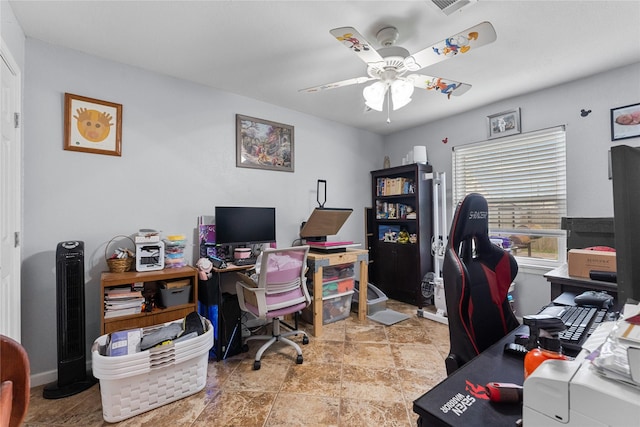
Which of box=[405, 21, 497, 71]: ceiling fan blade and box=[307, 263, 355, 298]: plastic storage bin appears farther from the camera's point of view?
box=[307, 263, 355, 298]: plastic storage bin

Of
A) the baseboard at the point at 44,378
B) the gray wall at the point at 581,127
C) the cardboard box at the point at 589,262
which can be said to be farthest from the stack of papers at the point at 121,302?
the gray wall at the point at 581,127

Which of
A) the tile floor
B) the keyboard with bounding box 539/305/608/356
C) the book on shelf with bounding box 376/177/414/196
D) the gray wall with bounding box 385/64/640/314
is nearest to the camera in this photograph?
the keyboard with bounding box 539/305/608/356

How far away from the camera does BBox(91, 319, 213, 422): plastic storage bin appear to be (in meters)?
1.67

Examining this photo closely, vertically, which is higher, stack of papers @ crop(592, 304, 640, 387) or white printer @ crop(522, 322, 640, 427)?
stack of papers @ crop(592, 304, 640, 387)

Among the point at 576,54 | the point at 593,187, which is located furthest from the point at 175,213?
the point at 593,187

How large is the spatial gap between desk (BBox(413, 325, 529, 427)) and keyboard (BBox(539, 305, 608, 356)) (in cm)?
24

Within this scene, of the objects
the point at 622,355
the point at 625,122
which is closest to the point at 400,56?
the point at 622,355

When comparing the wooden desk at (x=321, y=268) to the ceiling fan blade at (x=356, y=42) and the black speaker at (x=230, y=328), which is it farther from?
the ceiling fan blade at (x=356, y=42)

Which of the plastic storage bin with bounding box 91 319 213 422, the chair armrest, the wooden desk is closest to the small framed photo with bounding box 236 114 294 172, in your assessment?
the wooden desk

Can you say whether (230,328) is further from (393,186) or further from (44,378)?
(393,186)

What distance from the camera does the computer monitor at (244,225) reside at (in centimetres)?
268

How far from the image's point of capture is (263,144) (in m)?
3.24

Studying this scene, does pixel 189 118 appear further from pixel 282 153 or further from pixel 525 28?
pixel 525 28

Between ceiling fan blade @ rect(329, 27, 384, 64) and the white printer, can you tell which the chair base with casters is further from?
ceiling fan blade @ rect(329, 27, 384, 64)
